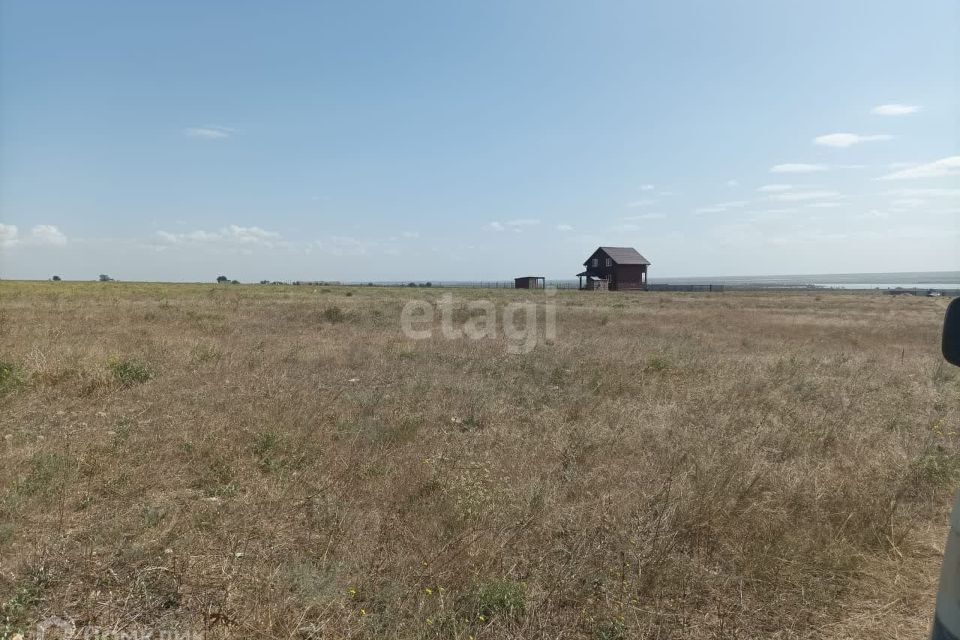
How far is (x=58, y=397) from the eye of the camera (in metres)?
6.62

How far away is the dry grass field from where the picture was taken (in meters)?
2.89

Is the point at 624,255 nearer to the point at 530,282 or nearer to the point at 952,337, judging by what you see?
the point at 530,282

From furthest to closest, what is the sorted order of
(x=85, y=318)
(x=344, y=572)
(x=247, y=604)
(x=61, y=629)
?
(x=85, y=318)
(x=344, y=572)
(x=247, y=604)
(x=61, y=629)

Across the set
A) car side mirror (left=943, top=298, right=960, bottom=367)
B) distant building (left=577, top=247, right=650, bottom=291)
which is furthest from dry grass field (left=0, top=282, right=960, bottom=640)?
distant building (left=577, top=247, right=650, bottom=291)

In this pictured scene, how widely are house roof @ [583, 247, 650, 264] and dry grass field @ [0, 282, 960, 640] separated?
176ft

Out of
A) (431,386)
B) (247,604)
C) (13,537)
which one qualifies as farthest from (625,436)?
(13,537)

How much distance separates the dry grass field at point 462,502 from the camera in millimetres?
2893

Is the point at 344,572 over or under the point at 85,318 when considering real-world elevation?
under

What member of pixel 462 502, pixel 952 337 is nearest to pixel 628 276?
pixel 462 502

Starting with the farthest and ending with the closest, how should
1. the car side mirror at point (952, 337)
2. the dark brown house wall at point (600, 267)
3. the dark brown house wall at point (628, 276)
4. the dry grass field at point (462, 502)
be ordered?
the dark brown house wall at point (600, 267) → the dark brown house wall at point (628, 276) → the dry grass field at point (462, 502) → the car side mirror at point (952, 337)

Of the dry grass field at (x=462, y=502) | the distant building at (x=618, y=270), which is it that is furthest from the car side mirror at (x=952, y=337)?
the distant building at (x=618, y=270)

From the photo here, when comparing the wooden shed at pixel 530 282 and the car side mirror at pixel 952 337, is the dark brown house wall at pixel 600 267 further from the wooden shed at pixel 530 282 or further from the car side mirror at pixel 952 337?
the car side mirror at pixel 952 337

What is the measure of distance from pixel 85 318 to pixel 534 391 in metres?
16.1

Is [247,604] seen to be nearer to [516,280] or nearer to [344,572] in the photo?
[344,572]
